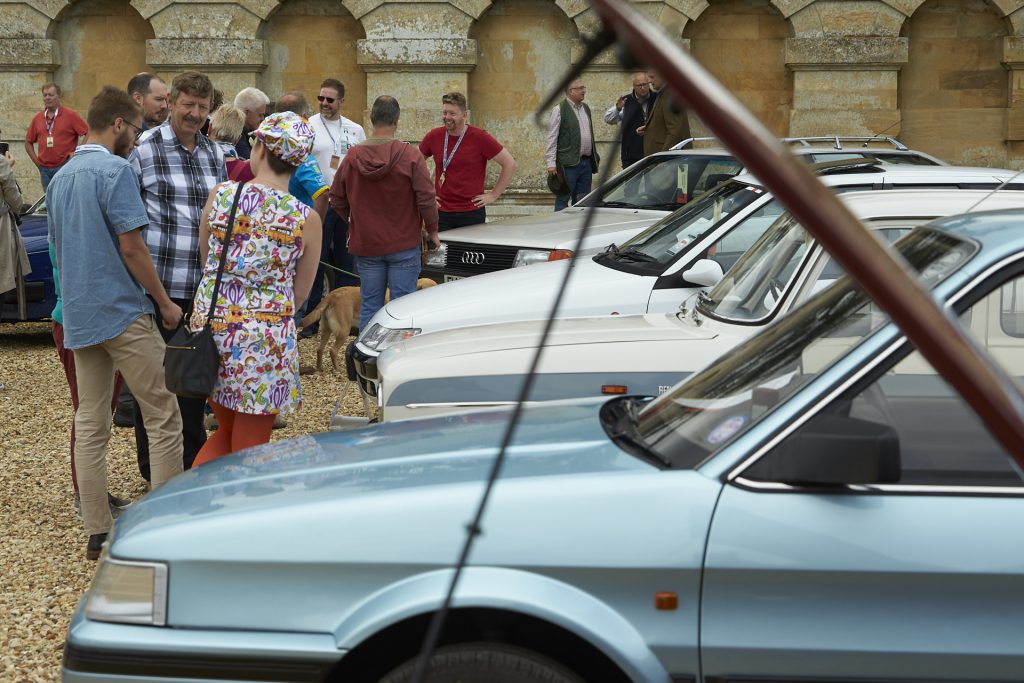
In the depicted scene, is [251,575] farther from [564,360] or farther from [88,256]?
[88,256]

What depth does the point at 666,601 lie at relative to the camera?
2.82 meters

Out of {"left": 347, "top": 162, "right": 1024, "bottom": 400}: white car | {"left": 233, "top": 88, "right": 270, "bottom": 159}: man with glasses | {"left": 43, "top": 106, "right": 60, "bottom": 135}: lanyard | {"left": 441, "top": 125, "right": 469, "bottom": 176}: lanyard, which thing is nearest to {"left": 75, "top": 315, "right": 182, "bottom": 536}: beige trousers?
{"left": 347, "top": 162, "right": 1024, "bottom": 400}: white car

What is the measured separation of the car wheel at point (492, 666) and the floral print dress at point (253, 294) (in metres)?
2.74

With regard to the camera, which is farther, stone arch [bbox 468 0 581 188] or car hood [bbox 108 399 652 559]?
stone arch [bbox 468 0 581 188]

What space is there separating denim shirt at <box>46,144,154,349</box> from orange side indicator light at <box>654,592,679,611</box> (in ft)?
11.2

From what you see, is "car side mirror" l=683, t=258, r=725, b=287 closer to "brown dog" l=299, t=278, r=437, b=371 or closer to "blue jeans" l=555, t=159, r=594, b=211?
"brown dog" l=299, t=278, r=437, b=371

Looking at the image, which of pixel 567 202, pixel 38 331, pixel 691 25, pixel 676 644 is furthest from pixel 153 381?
pixel 691 25

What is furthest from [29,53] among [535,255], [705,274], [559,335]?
[559,335]

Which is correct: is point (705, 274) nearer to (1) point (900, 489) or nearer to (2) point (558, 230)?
(2) point (558, 230)

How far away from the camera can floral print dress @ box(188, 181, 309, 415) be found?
535 cm

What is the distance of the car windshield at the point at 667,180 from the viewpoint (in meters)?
11.4

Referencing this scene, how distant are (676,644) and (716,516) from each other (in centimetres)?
29

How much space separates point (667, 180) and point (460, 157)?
1.99m

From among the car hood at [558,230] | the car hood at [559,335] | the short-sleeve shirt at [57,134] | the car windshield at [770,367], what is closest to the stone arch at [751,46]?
the car hood at [558,230]
